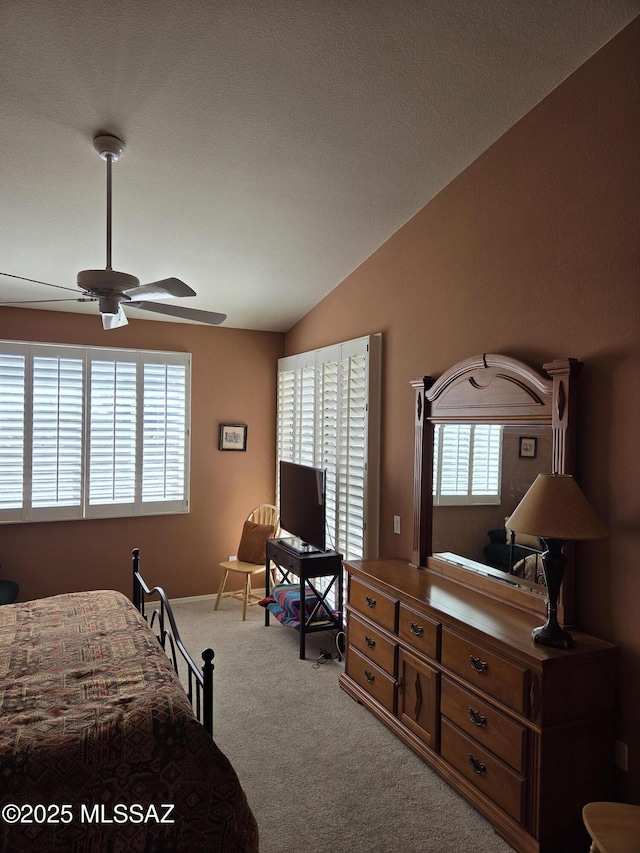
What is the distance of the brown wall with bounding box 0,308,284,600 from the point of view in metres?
4.79

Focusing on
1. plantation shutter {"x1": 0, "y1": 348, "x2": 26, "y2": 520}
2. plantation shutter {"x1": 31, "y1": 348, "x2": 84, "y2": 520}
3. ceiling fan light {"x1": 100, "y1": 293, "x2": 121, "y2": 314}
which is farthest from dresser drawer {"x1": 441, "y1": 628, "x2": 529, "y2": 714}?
plantation shutter {"x1": 0, "y1": 348, "x2": 26, "y2": 520}

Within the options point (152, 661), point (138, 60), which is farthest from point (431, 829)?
point (138, 60)

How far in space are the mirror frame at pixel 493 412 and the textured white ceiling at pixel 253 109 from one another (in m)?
1.20

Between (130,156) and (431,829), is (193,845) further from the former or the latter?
(130,156)

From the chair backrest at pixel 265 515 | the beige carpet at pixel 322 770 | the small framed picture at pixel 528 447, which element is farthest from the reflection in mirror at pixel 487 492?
the chair backrest at pixel 265 515

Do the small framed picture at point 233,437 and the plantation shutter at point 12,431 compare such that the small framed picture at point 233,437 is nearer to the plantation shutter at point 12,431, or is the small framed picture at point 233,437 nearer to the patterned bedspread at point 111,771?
the plantation shutter at point 12,431

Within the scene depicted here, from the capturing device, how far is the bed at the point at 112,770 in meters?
1.68

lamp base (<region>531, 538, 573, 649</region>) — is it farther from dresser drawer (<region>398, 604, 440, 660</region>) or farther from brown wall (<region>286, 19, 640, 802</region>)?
dresser drawer (<region>398, 604, 440, 660</region>)

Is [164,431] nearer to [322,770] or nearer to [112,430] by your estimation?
[112,430]

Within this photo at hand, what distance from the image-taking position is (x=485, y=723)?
8.07ft

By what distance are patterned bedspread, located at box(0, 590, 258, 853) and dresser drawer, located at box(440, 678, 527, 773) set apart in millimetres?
1078

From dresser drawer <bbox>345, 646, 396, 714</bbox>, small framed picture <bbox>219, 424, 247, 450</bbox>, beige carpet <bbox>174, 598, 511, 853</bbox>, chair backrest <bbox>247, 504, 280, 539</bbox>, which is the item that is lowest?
beige carpet <bbox>174, 598, 511, 853</bbox>

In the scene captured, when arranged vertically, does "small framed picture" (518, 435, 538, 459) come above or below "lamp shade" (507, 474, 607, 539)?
above

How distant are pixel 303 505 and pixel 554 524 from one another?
100 inches
